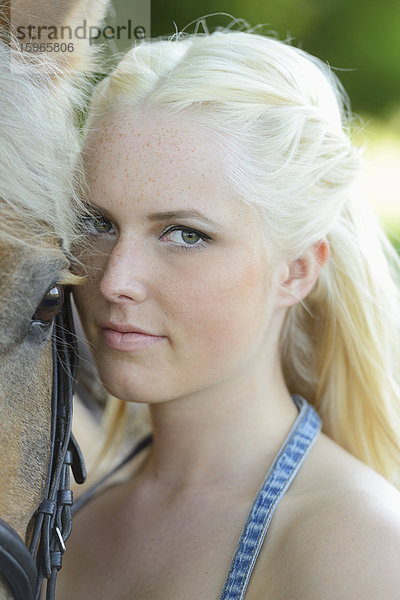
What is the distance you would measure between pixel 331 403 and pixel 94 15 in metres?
0.95

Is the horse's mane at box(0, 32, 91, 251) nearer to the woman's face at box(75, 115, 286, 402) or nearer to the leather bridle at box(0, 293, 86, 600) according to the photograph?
the woman's face at box(75, 115, 286, 402)

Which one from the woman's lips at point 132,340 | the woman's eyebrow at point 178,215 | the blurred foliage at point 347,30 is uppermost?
the blurred foliage at point 347,30

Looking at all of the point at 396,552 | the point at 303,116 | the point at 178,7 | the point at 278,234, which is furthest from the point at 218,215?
the point at 178,7

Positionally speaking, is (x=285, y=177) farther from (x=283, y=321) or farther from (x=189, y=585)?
Answer: (x=189, y=585)

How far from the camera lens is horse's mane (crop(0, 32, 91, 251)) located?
37.6 inches

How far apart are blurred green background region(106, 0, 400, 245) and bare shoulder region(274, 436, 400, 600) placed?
1875 mm

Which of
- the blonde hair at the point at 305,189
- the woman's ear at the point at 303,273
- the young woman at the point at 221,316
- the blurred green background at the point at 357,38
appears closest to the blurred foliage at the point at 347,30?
the blurred green background at the point at 357,38

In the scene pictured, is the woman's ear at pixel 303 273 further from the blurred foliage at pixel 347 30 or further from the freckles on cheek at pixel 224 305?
the blurred foliage at pixel 347 30

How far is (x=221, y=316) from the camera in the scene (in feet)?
3.83

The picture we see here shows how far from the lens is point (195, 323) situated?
116cm

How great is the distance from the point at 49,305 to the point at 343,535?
0.58m

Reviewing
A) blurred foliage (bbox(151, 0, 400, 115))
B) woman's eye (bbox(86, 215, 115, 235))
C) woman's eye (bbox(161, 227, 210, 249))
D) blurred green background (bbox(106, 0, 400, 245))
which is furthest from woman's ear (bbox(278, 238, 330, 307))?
blurred foliage (bbox(151, 0, 400, 115))

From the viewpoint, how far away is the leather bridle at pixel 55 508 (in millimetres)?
907

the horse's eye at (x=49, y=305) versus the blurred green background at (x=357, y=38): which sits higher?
the blurred green background at (x=357, y=38)
